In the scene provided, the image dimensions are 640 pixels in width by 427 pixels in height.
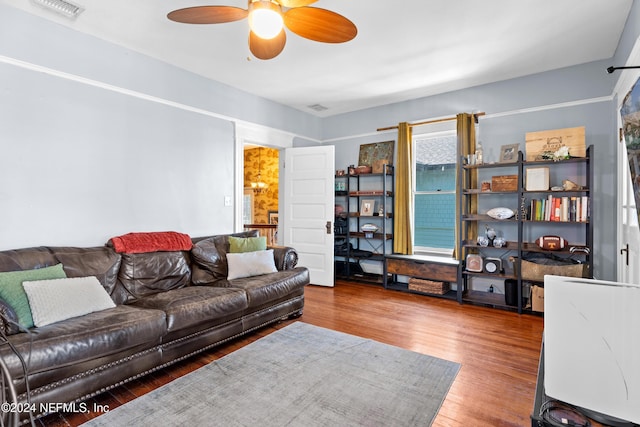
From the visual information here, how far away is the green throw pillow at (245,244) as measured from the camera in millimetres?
3873

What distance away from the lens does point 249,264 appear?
3.64 m

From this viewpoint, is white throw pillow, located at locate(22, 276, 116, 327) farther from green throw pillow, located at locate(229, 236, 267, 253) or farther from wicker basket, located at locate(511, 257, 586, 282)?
wicker basket, located at locate(511, 257, 586, 282)

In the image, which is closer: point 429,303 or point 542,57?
point 542,57

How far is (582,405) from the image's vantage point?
0.71 m

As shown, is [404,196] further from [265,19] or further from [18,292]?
[18,292]

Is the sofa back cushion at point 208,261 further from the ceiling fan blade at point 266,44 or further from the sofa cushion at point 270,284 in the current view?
the ceiling fan blade at point 266,44

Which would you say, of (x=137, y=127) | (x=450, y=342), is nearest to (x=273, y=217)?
(x=137, y=127)

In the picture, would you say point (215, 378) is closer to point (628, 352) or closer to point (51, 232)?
point (51, 232)

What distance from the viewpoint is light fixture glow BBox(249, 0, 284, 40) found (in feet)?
6.47

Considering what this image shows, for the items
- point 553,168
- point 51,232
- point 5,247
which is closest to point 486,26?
point 553,168

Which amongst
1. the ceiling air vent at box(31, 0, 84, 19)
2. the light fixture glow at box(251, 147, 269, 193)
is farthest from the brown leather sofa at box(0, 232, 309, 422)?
the light fixture glow at box(251, 147, 269, 193)

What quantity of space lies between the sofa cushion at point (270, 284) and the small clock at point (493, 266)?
226 cm

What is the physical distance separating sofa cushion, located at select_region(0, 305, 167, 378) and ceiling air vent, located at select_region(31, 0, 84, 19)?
8.03 ft

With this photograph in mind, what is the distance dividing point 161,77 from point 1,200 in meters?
1.92
